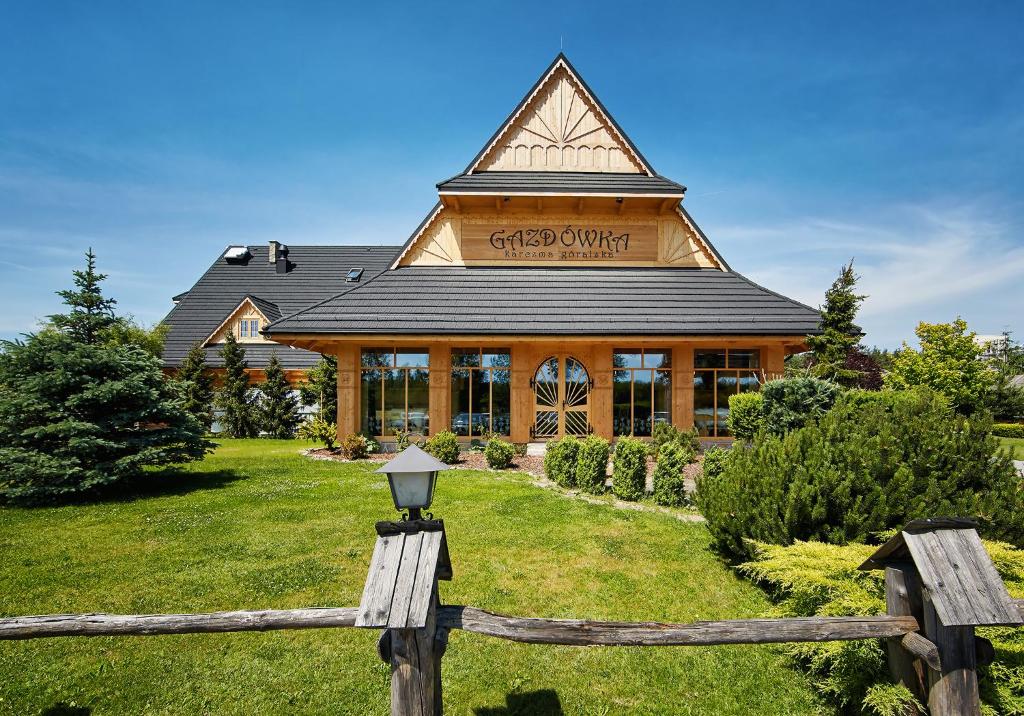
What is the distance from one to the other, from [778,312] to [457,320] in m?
10.4

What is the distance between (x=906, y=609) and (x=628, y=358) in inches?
543

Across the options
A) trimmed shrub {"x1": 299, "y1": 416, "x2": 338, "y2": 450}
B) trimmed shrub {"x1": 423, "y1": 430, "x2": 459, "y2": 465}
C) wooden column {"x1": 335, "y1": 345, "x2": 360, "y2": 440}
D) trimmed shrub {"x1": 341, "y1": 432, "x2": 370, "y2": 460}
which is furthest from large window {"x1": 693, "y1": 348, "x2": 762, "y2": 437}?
Result: trimmed shrub {"x1": 299, "y1": 416, "x2": 338, "y2": 450}

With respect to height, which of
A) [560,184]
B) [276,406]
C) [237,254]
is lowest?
[276,406]

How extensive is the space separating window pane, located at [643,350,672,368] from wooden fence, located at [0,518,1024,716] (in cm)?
1360

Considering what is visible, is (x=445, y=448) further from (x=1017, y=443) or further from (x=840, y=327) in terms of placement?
(x=1017, y=443)

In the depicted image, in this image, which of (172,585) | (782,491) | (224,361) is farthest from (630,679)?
(224,361)

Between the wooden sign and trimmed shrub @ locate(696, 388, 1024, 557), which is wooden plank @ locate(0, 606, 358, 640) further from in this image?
the wooden sign

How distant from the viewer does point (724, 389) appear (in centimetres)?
1680

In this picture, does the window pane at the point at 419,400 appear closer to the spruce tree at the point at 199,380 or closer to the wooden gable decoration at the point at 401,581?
the spruce tree at the point at 199,380

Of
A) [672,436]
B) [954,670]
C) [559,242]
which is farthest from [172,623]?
[559,242]

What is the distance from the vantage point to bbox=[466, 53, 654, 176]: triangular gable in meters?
18.5

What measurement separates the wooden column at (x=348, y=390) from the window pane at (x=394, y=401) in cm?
92

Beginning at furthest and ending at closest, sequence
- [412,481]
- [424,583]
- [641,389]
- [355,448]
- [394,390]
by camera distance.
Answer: [641,389] → [394,390] → [355,448] → [412,481] → [424,583]

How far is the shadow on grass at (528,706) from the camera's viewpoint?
4.18 metres
